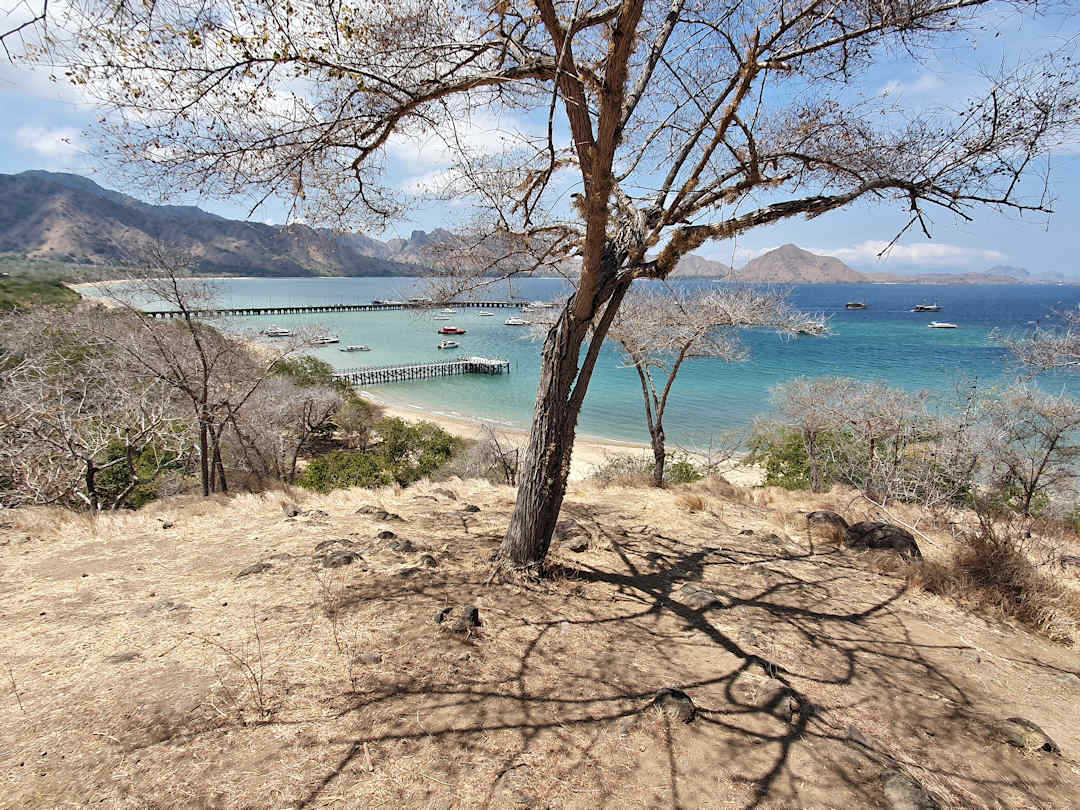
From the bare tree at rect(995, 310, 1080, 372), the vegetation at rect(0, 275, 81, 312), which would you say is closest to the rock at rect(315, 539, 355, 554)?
the bare tree at rect(995, 310, 1080, 372)

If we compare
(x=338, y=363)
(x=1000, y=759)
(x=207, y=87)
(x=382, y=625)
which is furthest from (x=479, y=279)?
(x=338, y=363)

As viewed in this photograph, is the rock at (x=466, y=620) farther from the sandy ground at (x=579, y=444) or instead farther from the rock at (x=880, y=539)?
the sandy ground at (x=579, y=444)

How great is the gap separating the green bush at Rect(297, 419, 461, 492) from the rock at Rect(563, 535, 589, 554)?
26.1 ft

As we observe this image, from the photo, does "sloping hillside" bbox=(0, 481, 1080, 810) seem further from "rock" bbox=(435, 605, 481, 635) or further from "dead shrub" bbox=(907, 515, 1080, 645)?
"dead shrub" bbox=(907, 515, 1080, 645)

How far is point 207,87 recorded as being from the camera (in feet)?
9.30

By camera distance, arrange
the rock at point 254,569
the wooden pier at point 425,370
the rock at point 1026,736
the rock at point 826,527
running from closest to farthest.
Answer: the rock at point 1026,736 < the rock at point 254,569 < the rock at point 826,527 < the wooden pier at point 425,370

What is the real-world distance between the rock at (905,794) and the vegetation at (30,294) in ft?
93.1

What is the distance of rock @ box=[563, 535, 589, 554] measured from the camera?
5.00 metres

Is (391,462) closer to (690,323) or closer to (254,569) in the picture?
(690,323)

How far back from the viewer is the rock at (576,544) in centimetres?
500

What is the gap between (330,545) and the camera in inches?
184

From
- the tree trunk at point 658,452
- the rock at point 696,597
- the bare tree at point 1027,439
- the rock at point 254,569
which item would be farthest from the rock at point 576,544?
the bare tree at point 1027,439

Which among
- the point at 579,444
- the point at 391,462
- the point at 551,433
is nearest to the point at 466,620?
the point at 551,433

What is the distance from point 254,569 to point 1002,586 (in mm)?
6819
